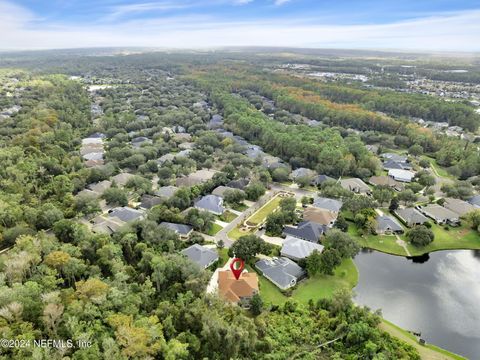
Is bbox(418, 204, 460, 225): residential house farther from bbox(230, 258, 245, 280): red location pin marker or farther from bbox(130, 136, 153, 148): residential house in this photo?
bbox(130, 136, 153, 148): residential house

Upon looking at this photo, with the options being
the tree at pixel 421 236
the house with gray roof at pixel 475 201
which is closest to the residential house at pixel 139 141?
the tree at pixel 421 236

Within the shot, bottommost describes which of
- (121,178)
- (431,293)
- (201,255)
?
(431,293)

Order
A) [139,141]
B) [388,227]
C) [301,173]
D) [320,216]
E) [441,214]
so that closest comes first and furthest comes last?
[388,227] → [320,216] → [441,214] → [301,173] → [139,141]

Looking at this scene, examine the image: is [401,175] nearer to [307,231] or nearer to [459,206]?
[459,206]

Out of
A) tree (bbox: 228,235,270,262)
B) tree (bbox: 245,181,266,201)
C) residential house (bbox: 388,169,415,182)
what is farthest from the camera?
residential house (bbox: 388,169,415,182)

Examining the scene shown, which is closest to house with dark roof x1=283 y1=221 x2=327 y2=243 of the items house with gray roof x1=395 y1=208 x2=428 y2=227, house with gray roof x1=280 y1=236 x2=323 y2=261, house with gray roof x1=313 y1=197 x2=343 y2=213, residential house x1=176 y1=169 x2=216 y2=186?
house with gray roof x1=280 y1=236 x2=323 y2=261

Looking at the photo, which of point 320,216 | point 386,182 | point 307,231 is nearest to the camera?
point 307,231

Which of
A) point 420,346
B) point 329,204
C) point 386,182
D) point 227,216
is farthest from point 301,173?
point 420,346
